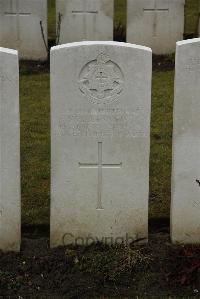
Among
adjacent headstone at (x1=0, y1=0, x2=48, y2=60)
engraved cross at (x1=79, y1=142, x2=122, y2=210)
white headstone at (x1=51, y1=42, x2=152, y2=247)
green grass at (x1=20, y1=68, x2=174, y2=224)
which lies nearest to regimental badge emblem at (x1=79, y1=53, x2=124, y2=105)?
white headstone at (x1=51, y1=42, x2=152, y2=247)

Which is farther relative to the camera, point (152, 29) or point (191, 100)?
point (152, 29)

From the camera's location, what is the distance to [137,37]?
1173 centimetres

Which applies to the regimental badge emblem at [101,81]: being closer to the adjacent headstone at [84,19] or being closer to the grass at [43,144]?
the grass at [43,144]

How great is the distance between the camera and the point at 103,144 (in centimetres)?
549

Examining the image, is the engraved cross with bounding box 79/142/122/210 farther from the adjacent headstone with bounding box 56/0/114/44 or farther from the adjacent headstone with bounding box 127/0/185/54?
the adjacent headstone with bounding box 127/0/185/54

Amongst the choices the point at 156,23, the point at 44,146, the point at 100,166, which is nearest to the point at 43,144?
the point at 44,146

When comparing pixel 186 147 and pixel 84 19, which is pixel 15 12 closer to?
pixel 84 19

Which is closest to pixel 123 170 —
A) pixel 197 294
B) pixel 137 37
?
pixel 197 294

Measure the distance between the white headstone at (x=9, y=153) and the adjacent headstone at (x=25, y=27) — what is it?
6222 millimetres

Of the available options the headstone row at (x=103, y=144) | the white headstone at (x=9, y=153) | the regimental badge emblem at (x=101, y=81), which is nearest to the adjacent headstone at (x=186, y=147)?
the headstone row at (x=103, y=144)

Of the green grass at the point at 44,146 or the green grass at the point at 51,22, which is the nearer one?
A: the green grass at the point at 44,146

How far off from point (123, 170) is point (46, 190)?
1429mm

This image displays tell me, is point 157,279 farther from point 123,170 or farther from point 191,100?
point 191,100

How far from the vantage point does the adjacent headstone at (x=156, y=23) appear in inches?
454
